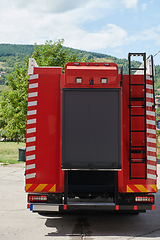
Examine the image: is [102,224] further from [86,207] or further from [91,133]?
[91,133]

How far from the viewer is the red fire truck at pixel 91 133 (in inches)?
222

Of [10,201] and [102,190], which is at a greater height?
[102,190]

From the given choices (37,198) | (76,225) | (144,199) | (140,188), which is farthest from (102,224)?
(37,198)

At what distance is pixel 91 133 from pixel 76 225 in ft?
7.33

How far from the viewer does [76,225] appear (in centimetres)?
643

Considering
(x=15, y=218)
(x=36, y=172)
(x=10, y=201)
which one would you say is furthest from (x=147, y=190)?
(x=10, y=201)

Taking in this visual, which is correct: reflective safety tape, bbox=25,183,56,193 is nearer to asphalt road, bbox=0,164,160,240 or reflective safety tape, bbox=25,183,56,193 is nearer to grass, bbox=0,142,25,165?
asphalt road, bbox=0,164,160,240

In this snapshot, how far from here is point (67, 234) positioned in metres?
5.80

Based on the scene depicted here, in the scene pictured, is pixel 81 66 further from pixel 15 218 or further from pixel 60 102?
pixel 15 218

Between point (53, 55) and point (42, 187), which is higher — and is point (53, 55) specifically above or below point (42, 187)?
above

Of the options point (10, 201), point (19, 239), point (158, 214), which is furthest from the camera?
point (10, 201)

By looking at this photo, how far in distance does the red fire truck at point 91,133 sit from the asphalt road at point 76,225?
0.57 meters

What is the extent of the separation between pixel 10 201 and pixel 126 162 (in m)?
4.81

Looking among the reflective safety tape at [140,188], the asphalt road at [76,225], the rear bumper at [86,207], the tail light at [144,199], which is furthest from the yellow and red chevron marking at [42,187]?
the tail light at [144,199]
